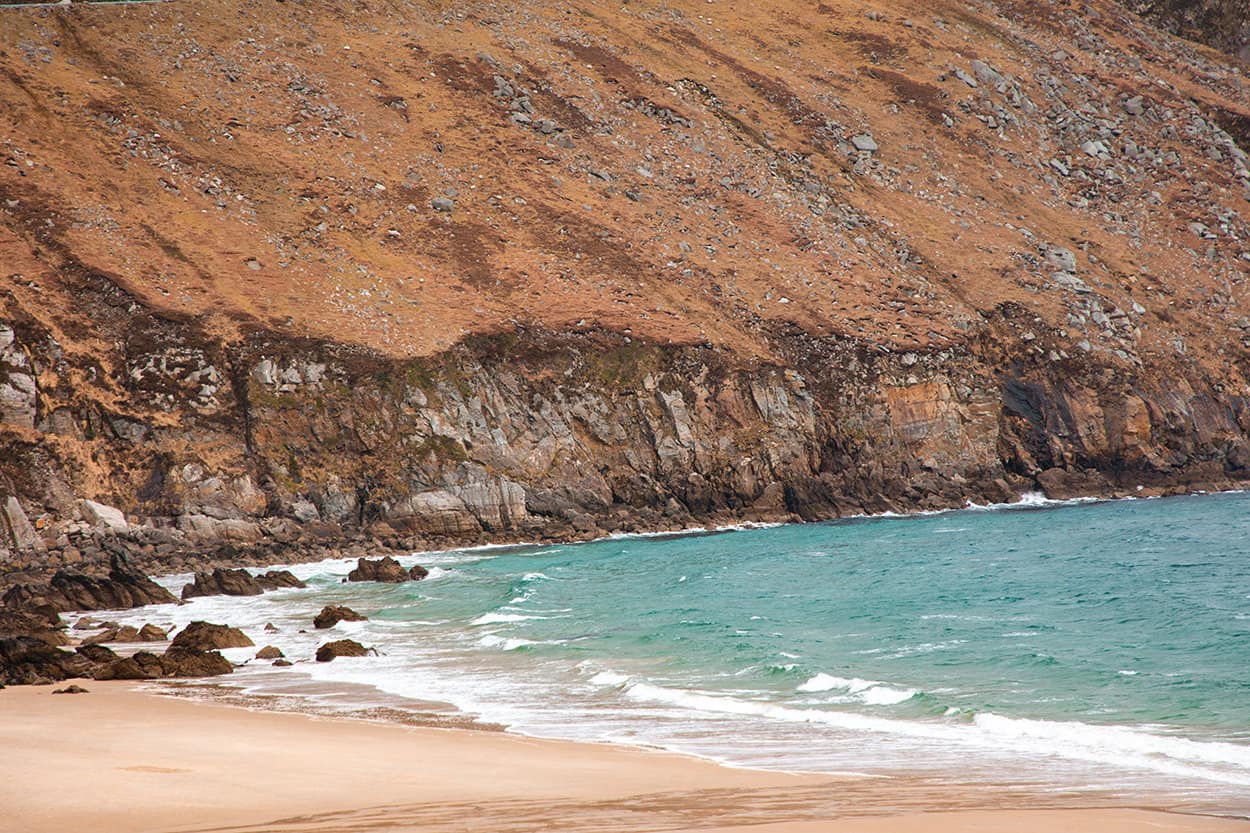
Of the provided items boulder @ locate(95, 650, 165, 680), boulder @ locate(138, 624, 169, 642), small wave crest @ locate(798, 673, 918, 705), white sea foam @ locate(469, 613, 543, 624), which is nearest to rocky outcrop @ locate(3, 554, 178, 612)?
boulder @ locate(138, 624, 169, 642)

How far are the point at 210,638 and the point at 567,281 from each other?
40.8 meters

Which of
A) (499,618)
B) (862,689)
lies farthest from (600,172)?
(862,689)

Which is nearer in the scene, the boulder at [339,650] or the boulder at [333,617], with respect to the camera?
the boulder at [339,650]

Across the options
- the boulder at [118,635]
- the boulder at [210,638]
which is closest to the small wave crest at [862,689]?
the boulder at [210,638]

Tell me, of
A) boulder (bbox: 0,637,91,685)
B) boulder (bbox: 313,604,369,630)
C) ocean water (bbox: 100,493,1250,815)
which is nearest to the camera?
ocean water (bbox: 100,493,1250,815)

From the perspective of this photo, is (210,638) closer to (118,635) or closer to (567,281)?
(118,635)

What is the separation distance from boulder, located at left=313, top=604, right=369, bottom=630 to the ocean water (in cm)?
46

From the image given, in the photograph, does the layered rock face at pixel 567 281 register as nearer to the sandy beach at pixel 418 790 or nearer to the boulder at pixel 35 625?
the boulder at pixel 35 625

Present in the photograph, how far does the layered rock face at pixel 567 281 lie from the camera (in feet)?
171

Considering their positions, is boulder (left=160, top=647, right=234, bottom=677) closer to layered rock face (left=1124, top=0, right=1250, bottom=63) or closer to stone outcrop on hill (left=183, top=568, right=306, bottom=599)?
stone outcrop on hill (left=183, top=568, right=306, bottom=599)

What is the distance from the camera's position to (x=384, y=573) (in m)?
41.6

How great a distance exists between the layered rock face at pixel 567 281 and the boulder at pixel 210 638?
20.7 m

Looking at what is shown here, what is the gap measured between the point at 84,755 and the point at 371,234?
52964 mm

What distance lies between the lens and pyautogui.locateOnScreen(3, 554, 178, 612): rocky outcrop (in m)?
35.1
